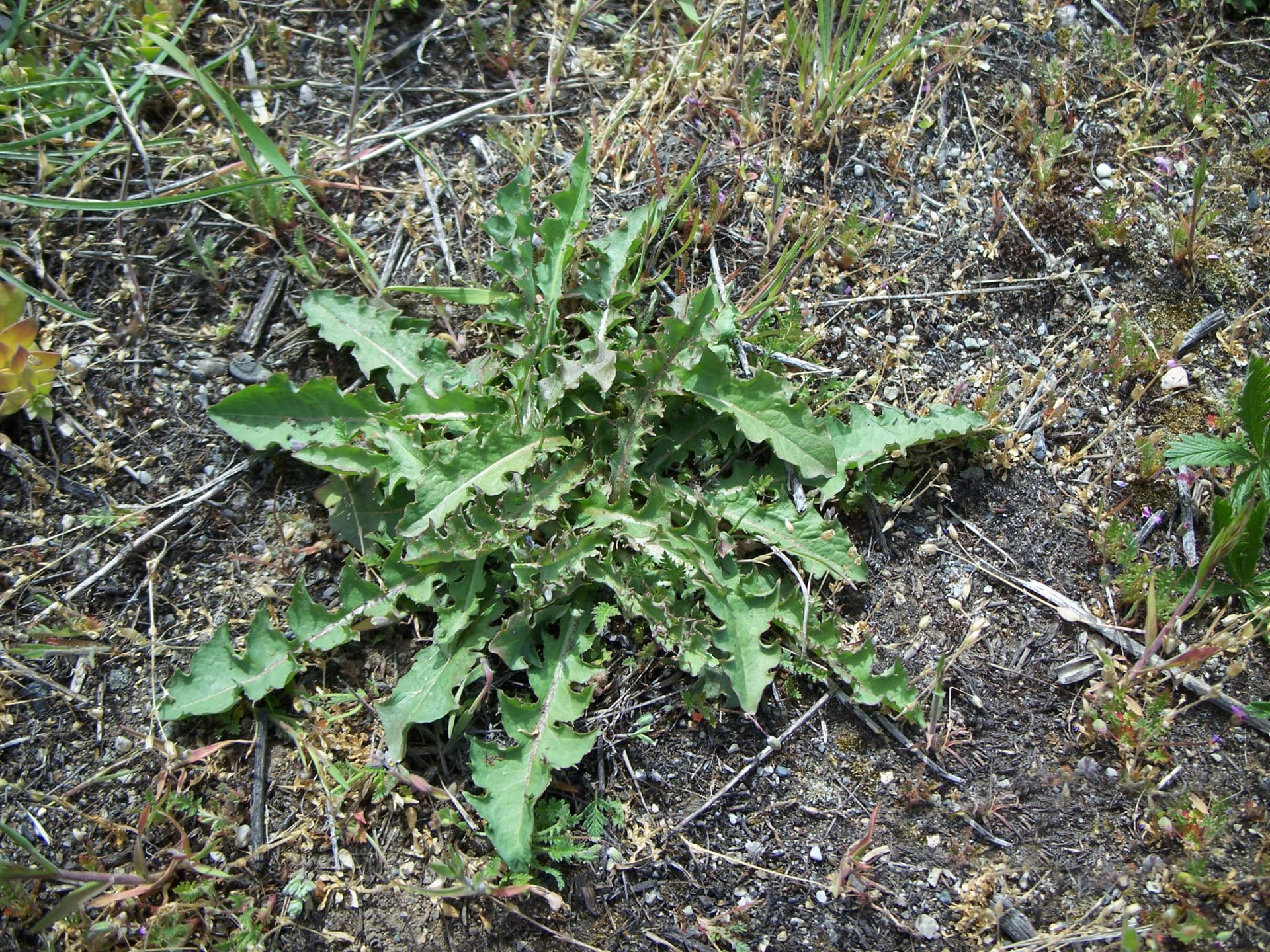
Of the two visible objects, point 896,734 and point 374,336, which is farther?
point 374,336

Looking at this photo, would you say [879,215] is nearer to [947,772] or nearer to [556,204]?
[556,204]

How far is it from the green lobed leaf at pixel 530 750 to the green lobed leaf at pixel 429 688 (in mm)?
154

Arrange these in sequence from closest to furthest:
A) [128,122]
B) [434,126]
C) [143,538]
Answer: [143,538], [128,122], [434,126]

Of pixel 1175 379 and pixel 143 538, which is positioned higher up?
pixel 1175 379

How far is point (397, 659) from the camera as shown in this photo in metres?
2.59

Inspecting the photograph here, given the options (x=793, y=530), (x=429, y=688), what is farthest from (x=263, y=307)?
(x=793, y=530)

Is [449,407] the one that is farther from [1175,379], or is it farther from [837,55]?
[1175,379]

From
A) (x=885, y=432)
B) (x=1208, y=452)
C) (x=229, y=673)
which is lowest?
(x=229, y=673)

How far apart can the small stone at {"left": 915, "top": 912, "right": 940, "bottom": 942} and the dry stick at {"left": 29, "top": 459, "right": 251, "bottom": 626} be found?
7.70 feet

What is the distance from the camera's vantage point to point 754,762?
2422 mm

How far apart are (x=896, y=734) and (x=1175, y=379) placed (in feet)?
4.93

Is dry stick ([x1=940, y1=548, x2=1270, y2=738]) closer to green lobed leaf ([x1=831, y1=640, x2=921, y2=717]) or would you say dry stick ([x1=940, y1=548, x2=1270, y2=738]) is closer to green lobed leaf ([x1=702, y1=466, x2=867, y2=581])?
green lobed leaf ([x1=702, y1=466, x2=867, y2=581])

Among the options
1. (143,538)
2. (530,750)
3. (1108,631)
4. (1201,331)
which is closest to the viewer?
(530,750)

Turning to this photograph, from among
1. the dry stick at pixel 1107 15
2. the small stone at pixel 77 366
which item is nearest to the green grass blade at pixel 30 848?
the small stone at pixel 77 366
